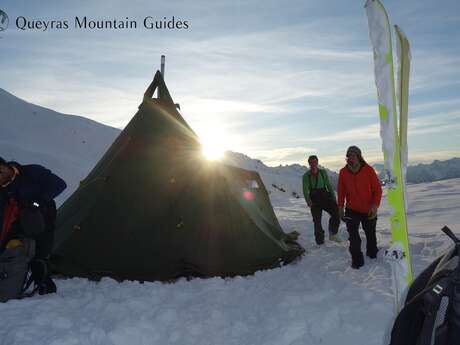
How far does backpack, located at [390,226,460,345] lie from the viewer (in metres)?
1.44

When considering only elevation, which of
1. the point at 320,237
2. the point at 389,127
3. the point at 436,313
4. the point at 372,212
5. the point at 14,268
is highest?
the point at 389,127

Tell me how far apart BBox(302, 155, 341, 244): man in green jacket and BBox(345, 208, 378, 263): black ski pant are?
1.88 meters

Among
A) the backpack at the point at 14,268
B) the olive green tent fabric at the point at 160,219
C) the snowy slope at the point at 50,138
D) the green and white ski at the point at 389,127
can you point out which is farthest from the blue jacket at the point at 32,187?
the snowy slope at the point at 50,138

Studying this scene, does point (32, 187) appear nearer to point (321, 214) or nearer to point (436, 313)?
point (436, 313)

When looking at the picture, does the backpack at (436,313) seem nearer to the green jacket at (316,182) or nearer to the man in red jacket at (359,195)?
the man in red jacket at (359,195)

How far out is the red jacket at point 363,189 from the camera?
6938 millimetres

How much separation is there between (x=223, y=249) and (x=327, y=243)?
11.2ft

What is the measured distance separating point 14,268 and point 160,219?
7.48 feet

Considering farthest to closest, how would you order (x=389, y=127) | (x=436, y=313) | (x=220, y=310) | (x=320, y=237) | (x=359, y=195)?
(x=320, y=237)
(x=359, y=195)
(x=220, y=310)
(x=389, y=127)
(x=436, y=313)

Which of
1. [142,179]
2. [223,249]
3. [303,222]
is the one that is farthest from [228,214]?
[303,222]

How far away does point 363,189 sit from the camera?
274 inches

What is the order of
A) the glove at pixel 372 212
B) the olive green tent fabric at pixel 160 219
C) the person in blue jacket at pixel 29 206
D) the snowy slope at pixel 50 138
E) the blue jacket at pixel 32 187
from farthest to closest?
the snowy slope at pixel 50 138
the glove at pixel 372 212
the olive green tent fabric at pixel 160 219
the blue jacket at pixel 32 187
the person in blue jacket at pixel 29 206

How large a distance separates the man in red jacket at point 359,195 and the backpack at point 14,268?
498 cm

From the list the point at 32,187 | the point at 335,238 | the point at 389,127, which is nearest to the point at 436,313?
the point at 389,127
